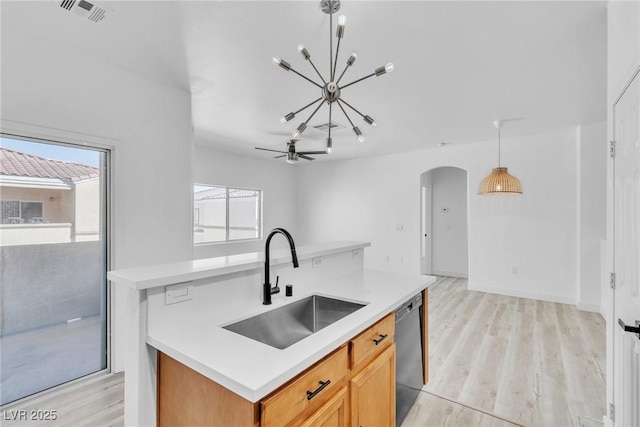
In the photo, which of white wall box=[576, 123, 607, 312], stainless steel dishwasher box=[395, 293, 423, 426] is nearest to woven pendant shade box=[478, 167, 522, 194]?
white wall box=[576, 123, 607, 312]

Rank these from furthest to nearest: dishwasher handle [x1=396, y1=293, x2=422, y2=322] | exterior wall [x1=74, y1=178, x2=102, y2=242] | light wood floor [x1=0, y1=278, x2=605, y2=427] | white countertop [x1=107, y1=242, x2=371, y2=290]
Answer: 1. exterior wall [x1=74, y1=178, x2=102, y2=242]
2. light wood floor [x1=0, y1=278, x2=605, y2=427]
3. dishwasher handle [x1=396, y1=293, x2=422, y2=322]
4. white countertop [x1=107, y1=242, x2=371, y2=290]

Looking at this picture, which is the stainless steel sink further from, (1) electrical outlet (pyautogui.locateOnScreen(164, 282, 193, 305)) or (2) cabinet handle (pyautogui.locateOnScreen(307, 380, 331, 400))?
(2) cabinet handle (pyautogui.locateOnScreen(307, 380, 331, 400))

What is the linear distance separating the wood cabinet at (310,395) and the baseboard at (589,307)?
14.1ft

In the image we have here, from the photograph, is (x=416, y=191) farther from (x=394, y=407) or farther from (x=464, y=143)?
(x=394, y=407)

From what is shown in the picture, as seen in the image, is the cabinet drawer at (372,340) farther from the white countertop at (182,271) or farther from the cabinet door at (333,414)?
the white countertop at (182,271)

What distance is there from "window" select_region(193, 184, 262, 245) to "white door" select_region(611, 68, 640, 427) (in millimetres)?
5869

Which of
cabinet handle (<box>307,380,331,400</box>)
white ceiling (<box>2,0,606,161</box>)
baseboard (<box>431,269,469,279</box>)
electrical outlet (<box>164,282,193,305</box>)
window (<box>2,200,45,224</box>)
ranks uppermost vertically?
white ceiling (<box>2,0,606,161</box>)

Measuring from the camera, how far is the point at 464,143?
5488mm

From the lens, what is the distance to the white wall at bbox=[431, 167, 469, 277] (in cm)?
680

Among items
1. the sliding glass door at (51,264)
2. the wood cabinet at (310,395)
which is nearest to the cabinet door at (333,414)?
the wood cabinet at (310,395)

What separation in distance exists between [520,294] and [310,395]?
202 inches

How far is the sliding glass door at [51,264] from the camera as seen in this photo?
2256 millimetres

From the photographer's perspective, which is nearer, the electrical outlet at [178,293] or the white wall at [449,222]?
the electrical outlet at [178,293]

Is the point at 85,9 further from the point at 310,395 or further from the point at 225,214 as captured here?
the point at 225,214
